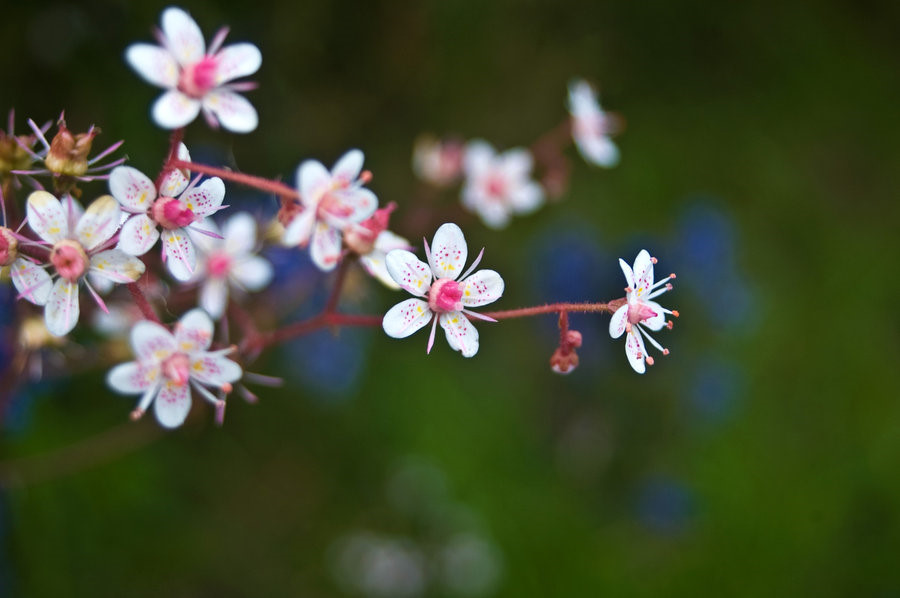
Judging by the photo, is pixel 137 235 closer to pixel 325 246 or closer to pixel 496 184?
pixel 325 246

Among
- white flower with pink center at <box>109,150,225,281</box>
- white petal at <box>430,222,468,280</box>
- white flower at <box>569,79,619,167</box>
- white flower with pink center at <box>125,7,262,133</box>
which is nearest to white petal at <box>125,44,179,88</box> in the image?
white flower with pink center at <box>125,7,262,133</box>

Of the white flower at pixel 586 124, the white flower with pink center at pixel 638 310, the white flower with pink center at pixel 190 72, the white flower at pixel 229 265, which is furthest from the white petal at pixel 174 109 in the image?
the white flower at pixel 586 124

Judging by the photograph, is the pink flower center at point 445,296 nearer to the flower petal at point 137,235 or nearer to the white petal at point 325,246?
the white petal at point 325,246

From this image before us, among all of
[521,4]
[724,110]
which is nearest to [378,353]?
[521,4]

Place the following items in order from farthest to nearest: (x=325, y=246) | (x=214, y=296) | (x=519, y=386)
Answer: (x=519, y=386) → (x=214, y=296) → (x=325, y=246)

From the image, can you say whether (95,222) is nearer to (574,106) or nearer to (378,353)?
(574,106)

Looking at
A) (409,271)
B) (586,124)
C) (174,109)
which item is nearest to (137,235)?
(174,109)
